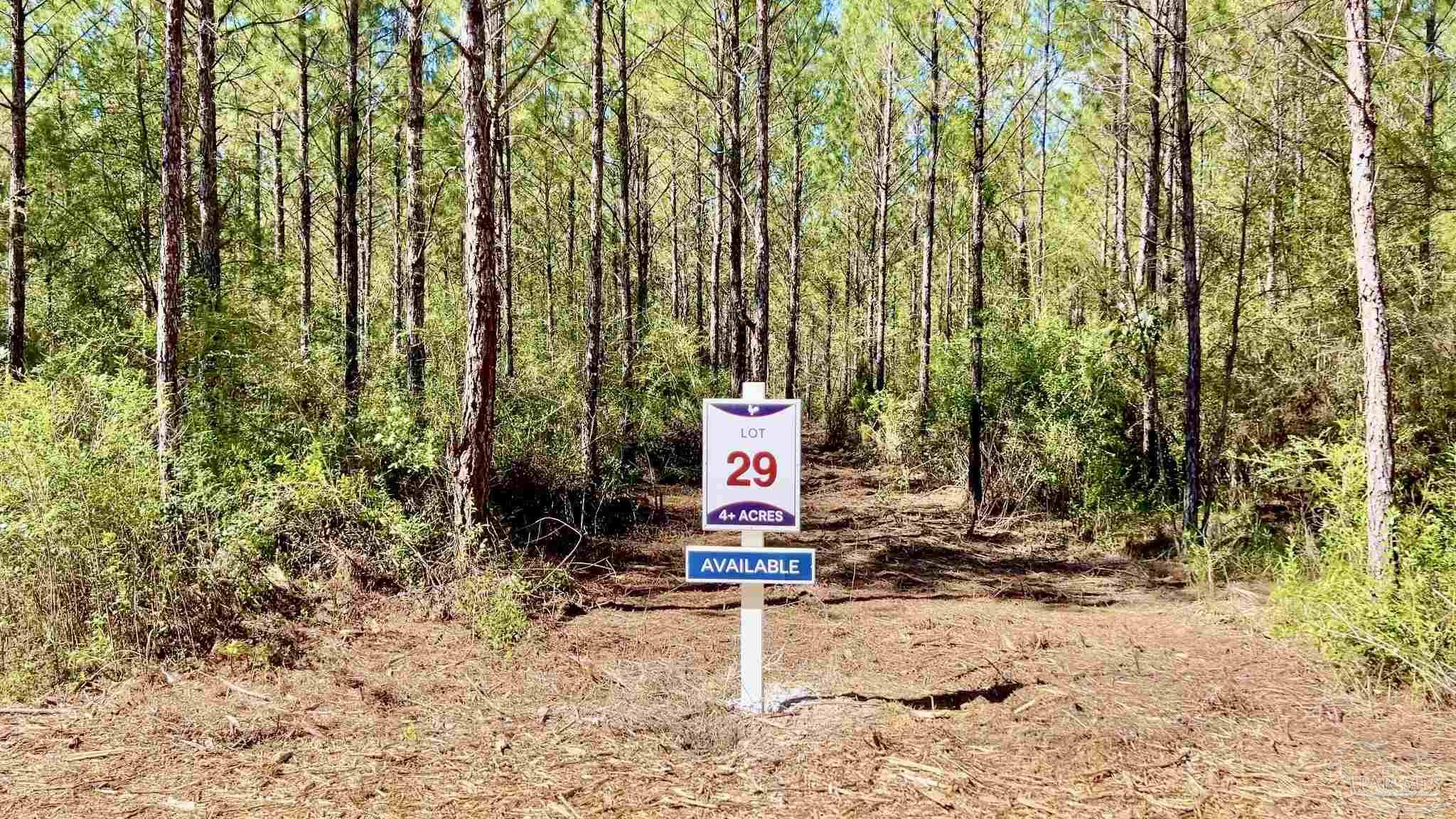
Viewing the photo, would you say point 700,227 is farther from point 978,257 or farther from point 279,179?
point 978,257

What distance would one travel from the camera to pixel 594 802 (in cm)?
336

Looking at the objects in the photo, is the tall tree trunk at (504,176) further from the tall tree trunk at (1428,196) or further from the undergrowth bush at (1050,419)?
the tall tree trunk at (1428,196)

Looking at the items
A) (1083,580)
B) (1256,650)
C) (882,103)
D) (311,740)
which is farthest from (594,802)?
(882,103)

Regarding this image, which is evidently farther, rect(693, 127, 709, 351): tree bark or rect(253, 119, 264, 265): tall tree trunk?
rect(693, 127, 709, 351): tree bark

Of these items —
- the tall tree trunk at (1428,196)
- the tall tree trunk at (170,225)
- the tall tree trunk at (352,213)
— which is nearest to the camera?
the tall tree trunk at (170,225)

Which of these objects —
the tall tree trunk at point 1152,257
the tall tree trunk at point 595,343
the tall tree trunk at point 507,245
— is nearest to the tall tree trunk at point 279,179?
the tall tree trunk at point 507,245

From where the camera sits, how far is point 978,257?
10750mm

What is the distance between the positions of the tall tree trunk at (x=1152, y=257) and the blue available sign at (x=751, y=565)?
23.0ft

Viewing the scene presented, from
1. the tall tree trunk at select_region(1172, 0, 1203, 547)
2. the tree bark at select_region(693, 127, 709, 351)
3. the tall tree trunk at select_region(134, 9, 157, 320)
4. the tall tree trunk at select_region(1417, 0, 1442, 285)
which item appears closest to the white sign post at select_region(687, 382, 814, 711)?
the tall tree trunk at select_region(1172, 0, 1203, 547)

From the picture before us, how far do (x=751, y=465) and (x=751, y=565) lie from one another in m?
0.54

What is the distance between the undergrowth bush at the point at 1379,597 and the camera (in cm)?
439

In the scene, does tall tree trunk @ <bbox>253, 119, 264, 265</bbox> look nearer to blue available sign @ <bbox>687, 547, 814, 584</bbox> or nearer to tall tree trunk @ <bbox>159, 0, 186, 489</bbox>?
tall tree trunk @ <bbox>159, 0, 186, 489</bbox>

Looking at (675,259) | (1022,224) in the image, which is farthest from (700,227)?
(1022,224)

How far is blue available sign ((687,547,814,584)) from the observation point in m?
4.11
